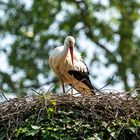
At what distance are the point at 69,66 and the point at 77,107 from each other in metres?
3.45

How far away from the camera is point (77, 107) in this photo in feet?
30.9

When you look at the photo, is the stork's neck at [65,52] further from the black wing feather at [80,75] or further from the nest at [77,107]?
the nest at [77,107]

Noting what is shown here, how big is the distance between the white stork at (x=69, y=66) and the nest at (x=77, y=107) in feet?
9.37

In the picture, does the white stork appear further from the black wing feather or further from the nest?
the nest

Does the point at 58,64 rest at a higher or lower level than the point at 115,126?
higher

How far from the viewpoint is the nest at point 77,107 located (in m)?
9.30

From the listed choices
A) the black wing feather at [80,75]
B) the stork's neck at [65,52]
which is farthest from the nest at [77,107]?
the black wing feather at [80,75]

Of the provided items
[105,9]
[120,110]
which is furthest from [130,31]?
[120,110]

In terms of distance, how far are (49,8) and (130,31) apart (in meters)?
3.06

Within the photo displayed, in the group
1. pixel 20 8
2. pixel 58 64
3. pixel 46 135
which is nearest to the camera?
pixel 46 135

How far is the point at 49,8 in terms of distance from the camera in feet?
81.6

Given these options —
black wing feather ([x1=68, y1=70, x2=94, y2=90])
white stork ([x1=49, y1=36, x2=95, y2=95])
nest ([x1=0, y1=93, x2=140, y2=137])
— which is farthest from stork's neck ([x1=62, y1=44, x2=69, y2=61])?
nest ([x1=0, y1=93, x2=140, y2=137])

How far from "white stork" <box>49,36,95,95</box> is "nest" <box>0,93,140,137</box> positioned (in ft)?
9.37

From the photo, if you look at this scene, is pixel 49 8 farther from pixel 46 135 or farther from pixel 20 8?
pixel 46 135
